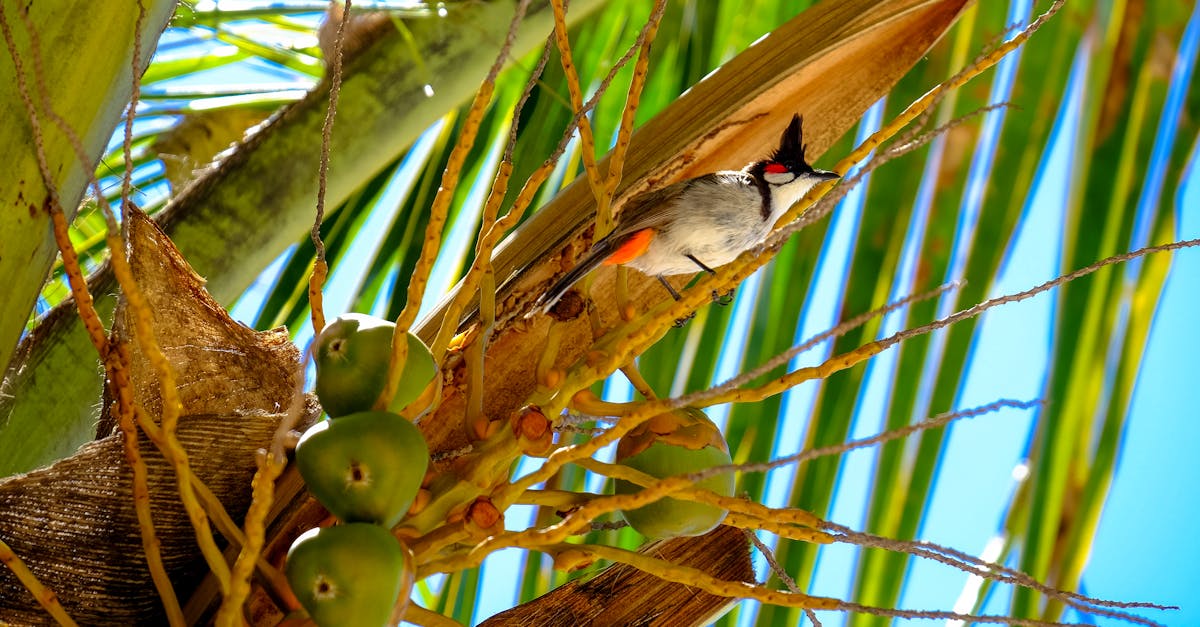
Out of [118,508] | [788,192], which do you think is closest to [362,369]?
[118,508]

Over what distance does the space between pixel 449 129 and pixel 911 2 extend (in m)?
0.93

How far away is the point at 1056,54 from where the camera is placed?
→ 1.57m

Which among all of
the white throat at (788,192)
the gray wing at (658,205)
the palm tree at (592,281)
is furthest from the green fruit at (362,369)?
the white throat at (788,192)

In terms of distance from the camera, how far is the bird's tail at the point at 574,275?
109 centimetres

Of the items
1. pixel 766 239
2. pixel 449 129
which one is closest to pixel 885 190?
pixel 449 129

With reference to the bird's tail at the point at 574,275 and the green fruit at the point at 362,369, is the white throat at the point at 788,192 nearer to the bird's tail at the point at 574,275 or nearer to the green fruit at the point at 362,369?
the bird's tail at the point at 574,275

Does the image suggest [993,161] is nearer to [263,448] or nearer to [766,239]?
[766,239]

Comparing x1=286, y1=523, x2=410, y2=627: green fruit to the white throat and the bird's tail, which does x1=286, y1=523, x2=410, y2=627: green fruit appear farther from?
the white throat

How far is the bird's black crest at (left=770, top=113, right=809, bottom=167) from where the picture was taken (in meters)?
1.24

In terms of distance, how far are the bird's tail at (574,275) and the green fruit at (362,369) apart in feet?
0.83

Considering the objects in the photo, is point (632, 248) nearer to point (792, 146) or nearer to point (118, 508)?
point (792, 146)

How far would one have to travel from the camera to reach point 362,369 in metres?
0.86

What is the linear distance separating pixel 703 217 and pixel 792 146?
0.42 meters

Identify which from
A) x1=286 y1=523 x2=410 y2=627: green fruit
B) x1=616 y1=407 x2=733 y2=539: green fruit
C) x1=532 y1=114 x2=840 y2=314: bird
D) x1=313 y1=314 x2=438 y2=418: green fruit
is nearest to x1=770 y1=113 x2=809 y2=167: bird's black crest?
x1=532 y1=114 x2=840 y2=314: bird
